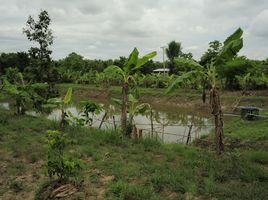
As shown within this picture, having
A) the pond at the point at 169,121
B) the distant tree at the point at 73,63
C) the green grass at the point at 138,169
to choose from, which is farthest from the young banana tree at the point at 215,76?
the distant tree at the point at 73,63

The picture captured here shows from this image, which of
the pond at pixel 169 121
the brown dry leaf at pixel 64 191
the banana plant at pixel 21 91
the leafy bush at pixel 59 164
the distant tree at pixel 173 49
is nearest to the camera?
the brown dry leaf at pixel 64 191

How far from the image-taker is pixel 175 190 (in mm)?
4676

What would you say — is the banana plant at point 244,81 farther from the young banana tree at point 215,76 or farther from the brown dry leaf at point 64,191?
the brown dry leaf at point 64,191

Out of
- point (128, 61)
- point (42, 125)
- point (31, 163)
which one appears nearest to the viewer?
point (31, 163)

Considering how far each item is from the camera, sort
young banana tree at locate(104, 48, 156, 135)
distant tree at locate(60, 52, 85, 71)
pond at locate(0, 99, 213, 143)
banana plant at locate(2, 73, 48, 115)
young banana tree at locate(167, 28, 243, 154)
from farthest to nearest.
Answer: distant tree at locate(60, 52, 85, 71) < pond at locate(0, 99, 213, 143) < banana plant at locate(2, 73, 48, 115) < young banana tree at locate(104, 48, 156, 135) < young banana tree at locate(167, 28, 243, 154)

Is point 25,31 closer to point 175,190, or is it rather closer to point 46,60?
point 46,60

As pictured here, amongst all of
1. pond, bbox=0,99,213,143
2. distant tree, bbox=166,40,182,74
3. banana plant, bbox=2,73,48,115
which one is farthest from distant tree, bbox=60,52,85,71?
banana plant, bbox=2,73,48,115

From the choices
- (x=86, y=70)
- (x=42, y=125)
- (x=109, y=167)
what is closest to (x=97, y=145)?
(x=109, y=167)

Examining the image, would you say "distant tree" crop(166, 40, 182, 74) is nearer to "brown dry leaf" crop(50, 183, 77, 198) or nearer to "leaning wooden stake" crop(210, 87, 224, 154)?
"leaning wooden stake" crop(210, 87, 224, 154)

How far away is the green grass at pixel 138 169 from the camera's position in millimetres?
4586

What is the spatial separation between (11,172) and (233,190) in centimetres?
414

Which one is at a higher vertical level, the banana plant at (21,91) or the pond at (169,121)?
the banana plant at (21,91)

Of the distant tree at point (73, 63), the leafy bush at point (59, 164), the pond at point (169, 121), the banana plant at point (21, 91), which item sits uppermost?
the distant tree at point (73, 63)

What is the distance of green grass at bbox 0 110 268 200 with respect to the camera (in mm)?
4586
